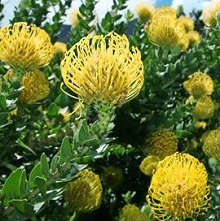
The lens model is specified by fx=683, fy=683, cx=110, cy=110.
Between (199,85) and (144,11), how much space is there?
0.81 m

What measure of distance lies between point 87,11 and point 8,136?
858 millimetres

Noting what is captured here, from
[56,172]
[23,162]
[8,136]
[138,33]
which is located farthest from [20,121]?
[138,33]

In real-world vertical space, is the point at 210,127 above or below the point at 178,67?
below

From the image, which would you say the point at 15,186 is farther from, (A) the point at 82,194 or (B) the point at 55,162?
(A) the point at 82,194

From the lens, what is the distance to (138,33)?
2.94 m

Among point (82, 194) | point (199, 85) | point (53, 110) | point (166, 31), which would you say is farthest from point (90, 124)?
point (199, 85)

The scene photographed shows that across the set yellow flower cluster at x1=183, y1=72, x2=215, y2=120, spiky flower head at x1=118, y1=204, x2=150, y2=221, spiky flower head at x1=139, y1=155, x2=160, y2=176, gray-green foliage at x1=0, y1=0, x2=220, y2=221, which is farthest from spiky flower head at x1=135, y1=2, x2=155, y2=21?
spiky flower head at x1=118, y1=204, x2=150, y2=221

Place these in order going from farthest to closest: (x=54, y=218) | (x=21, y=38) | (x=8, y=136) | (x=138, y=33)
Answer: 1. (x=138, y=33)
2. (x=8, y=136)
3. (x=54, y=218)
4. (x=21, y=38)

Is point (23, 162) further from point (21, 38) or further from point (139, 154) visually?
point (21, 38)

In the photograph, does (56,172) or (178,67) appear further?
(178,67)

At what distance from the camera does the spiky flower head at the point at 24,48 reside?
1670mm

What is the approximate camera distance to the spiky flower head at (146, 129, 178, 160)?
2.14 metres

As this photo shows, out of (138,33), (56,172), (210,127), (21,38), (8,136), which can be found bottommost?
(210,127)

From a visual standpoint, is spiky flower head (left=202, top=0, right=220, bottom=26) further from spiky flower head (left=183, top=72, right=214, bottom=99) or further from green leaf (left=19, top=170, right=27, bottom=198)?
green leaf (left=19, top=170, right=27, bottom=198)
